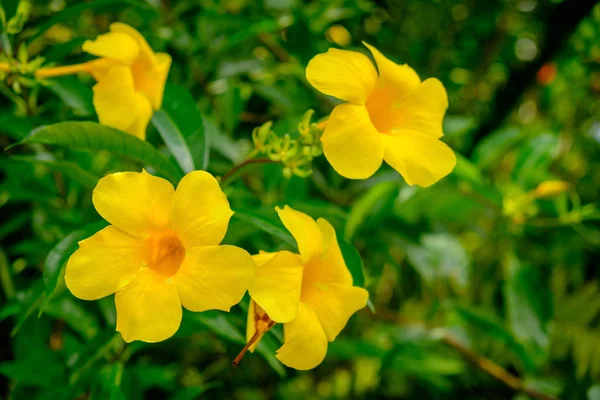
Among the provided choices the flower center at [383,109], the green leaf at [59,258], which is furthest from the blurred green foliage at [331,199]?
the flower center at [383,109]

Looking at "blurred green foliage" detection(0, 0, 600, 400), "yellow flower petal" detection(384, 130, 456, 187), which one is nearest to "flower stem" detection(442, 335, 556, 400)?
"blurred green foliage" detection(0, 0, 600, 400)

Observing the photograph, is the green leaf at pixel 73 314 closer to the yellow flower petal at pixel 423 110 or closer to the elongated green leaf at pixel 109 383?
the elongated green leaf at pixel 109 383

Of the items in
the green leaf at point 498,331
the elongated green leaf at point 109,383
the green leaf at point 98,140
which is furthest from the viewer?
the green leaf at point 498,331

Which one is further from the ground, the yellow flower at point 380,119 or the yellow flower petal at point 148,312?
the yellow flower at point 380,119

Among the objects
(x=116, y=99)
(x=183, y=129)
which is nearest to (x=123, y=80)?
(x=116, y=99)

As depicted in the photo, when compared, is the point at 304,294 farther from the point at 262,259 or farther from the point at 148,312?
the point at 148,312

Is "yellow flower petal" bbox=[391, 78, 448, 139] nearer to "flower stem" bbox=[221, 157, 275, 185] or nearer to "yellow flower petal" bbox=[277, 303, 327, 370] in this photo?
"flower stem" bbox=[221, 157, 275, 185]
